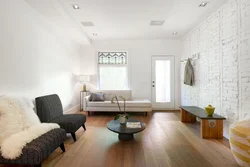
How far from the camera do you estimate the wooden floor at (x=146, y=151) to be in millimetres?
1974

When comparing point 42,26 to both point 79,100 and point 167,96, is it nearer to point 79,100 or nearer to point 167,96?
point 79,100

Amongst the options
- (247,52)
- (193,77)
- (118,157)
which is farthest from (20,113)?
(193,77)

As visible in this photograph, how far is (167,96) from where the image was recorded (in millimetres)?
5398

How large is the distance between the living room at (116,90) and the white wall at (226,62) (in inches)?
0.8

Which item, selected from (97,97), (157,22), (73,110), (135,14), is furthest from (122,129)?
(157,22)

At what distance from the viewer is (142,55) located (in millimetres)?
5398

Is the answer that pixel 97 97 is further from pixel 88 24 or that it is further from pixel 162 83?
pixel 162 83

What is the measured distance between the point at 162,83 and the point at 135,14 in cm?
295

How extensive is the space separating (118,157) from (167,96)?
12.4 feet

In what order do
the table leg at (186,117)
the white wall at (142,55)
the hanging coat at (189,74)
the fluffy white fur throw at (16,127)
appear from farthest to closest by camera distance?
Result: the white wall at (142,55), the hanging coat at (189,74), the table leg at (186,117), the fluffy white fur throw at (16,127)

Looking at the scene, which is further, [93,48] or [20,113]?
[93,48]

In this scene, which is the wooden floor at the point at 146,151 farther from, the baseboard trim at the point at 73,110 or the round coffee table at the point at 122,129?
the baseboard trim at the point at 73,110

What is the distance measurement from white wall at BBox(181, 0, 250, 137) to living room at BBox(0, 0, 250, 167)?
0.02 metres

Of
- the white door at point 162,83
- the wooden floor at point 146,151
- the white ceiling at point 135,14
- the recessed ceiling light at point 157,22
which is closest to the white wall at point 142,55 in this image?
the white door at point 162,83
